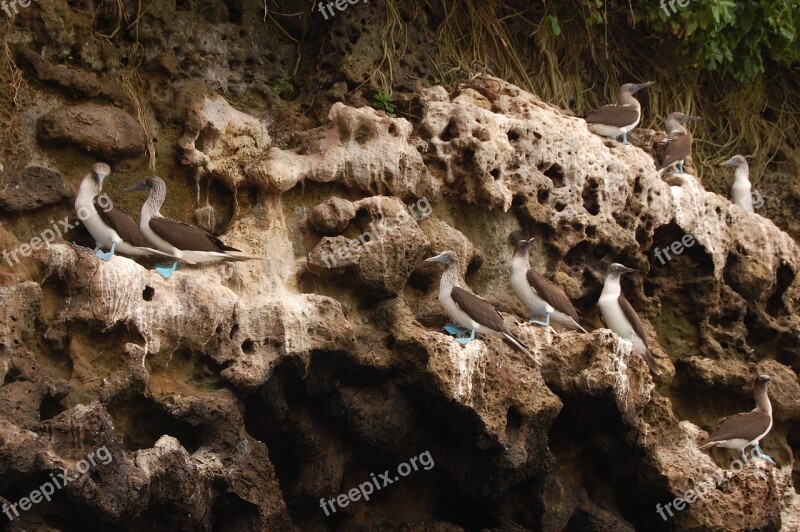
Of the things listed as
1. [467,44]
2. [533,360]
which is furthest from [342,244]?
[467,44]

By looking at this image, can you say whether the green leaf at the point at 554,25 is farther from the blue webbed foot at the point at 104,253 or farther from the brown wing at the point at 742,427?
the blue webbed foot at the point at 104,253

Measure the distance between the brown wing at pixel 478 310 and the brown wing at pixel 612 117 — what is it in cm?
315

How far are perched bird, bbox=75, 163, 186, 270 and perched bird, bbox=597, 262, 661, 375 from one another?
388 centimetres

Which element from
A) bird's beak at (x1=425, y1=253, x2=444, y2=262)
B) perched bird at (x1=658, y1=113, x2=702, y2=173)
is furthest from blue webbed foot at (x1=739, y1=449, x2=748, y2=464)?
bird's beak at (x1=425, y1=253, x2=444, y2=262)

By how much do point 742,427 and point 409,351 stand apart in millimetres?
3450

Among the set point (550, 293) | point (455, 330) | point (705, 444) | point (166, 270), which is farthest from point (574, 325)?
point (166, 270)

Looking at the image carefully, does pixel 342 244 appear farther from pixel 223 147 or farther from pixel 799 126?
pixel 799 126

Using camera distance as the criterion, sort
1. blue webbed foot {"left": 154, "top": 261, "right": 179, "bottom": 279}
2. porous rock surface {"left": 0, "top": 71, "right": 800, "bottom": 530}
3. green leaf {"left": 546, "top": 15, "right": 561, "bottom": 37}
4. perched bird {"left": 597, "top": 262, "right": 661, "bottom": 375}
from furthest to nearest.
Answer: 1. green leaf {"left": 546, "top": 15, "right": 561, "bottom": 37}
2. perched bird {"left": 597, "top": 262, "right": 661, "bottom": 375}
3. blue webbed foot {"left": 154, "top": 261, "right": 179, "bottom": 279}
4. porous rock surface {"left": 0, "top": 71, "right": 800, "bottom": 530}

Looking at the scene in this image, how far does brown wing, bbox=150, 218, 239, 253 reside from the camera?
8.84 m

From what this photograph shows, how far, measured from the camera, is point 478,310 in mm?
9234

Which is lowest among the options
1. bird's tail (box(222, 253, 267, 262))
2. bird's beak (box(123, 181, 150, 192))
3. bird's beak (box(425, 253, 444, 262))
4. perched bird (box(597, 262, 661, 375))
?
perched bird (box(597, 262, 661, 375))

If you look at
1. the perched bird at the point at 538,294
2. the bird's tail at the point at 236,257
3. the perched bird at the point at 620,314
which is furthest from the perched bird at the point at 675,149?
the bird's tail at the point at 236,257

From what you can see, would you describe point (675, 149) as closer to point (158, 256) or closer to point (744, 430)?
point (744, 430)

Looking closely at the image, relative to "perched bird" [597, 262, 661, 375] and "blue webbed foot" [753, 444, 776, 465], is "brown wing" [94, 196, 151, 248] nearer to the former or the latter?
"perched bird" [597, 262, 661, 375]
